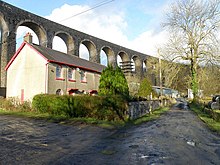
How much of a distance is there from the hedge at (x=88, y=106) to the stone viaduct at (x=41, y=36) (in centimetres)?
1412

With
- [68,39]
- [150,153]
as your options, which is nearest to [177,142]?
[150,153]

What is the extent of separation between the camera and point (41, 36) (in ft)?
110

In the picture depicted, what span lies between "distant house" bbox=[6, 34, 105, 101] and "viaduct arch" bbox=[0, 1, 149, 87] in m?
5.70

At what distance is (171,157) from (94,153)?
6.43 feet

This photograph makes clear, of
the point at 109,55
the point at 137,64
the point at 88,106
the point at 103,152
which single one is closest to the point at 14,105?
the point at 88,106

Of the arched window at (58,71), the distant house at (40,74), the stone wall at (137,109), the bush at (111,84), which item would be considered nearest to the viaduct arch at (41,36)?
the distant house at (40,74)

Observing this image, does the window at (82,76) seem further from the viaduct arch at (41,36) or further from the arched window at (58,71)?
the viaduct arch at (41,36)

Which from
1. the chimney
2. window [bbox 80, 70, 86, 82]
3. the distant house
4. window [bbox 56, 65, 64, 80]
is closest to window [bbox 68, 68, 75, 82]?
the distant house

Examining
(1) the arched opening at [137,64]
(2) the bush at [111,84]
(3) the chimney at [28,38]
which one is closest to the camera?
(2) the bush at [111,84]

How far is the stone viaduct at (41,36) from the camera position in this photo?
2756cm

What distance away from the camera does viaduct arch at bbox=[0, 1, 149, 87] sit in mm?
27562

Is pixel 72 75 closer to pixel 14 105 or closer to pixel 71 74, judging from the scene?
pixel 71 74

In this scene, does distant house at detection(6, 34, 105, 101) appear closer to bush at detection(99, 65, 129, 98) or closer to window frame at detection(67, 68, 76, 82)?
window frame at detection(67, 68, 76, 82)

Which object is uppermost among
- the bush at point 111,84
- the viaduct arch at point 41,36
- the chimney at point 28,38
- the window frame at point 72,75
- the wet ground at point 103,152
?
the viaduct arch at point 41,36
